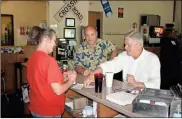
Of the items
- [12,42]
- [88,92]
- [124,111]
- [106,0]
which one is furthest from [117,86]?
[12,42]

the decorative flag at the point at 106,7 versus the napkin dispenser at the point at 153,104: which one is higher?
the decorative flag at the point at 106,7

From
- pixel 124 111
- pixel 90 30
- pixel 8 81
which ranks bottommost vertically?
pixel 8 81

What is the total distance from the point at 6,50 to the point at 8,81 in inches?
29.0

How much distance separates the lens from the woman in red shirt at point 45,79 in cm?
191

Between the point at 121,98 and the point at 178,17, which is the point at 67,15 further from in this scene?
the point at 121,98

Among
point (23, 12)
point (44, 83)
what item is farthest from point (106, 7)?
A: point (44, 83)

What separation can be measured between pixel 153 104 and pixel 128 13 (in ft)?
24.5

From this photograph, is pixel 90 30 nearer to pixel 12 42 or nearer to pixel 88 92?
pixel 88 92

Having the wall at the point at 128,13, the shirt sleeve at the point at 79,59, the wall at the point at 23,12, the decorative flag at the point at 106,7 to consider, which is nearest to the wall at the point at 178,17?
the wall at the point at 128,13

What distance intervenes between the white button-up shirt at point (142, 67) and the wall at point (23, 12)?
23.3ft

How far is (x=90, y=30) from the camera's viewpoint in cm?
323

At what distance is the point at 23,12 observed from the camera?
949 cm

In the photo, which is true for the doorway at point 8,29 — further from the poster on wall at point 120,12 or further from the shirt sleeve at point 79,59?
the shirt sleeve at point 79,59

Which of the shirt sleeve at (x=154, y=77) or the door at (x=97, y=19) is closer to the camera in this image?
the shirt sleeve at (x=154, y=77)
